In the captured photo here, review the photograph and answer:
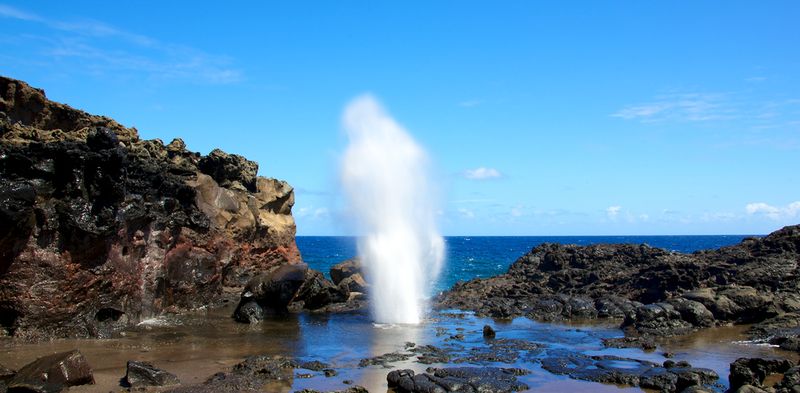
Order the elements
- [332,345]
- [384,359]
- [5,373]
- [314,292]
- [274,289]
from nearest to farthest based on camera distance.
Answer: [5,373], [384,359], [332,345], [274,289], [314,292]

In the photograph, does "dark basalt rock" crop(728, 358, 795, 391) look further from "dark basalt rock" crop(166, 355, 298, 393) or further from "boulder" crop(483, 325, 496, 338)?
"dark basalt rock" crop(166, 355, 298, 393)

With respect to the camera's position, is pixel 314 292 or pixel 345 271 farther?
pixel 345 271

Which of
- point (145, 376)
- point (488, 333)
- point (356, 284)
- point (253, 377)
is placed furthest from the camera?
point (356, 284)

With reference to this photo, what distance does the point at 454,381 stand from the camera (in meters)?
13.2

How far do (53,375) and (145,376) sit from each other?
1.66 meters

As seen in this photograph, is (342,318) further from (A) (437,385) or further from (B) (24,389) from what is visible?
(B) (24,389)

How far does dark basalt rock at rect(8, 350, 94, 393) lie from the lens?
11.3 meters

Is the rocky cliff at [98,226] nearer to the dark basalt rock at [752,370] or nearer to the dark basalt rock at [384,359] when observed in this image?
the dark basalt rock at [384,359]

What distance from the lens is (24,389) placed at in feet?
36.6

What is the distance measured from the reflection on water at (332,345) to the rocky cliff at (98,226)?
1093 millimetres

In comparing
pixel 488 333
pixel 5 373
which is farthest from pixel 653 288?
pixel 5 373

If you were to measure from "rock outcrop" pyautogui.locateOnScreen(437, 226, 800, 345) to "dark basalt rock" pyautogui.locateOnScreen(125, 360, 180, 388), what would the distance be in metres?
15.3

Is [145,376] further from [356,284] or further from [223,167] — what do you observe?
[356,284]

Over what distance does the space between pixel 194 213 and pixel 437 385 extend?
14.4 m
